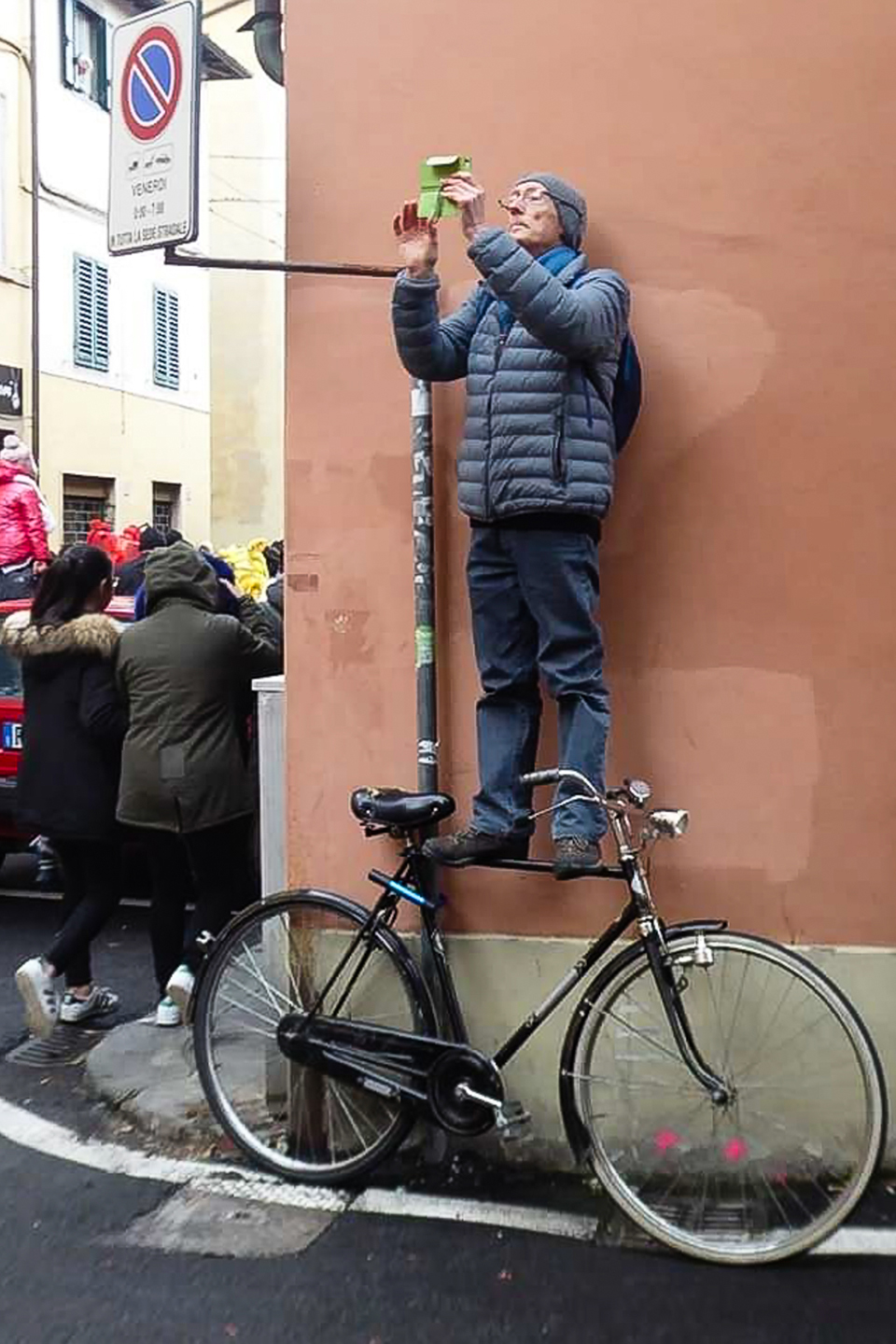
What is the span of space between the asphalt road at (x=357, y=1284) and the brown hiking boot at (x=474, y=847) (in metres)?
0.94

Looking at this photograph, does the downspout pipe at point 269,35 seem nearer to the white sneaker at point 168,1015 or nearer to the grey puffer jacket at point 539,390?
the grey puffer jacket at point 539,390

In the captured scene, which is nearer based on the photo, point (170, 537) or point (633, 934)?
point (633, 934)

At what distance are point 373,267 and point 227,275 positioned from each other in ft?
75.1

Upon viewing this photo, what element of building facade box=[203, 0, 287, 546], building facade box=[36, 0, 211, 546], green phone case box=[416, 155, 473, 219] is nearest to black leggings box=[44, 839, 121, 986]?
green phone case box=[416, 155, 473, 219]

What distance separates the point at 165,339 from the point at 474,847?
20.1 m

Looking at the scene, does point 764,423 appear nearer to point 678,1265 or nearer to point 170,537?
point 678,1265

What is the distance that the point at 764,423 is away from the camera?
4195mm

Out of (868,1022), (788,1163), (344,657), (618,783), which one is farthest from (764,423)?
(788,1163)

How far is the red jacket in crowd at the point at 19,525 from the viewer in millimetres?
12141

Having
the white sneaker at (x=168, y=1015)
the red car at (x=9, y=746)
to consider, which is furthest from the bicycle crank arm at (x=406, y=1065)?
the red car at (x=9, y=746)

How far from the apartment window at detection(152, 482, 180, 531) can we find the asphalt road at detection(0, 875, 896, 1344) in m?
19.4

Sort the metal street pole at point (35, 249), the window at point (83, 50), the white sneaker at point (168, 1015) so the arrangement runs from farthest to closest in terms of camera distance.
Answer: the window at point (83, 50), the metal street pole at point (35, 249), the white sneaker at point (168, 1015)

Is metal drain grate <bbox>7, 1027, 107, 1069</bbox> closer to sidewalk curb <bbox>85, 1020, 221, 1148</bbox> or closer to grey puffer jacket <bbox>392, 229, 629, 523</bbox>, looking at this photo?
sidewalk curb <bbox>85, 1020, 221, 1148</bbox>

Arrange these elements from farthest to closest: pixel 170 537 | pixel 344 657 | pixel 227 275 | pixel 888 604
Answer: pixel 227 275, pixel 170 537, pixel 344 657, pixel 888 604
